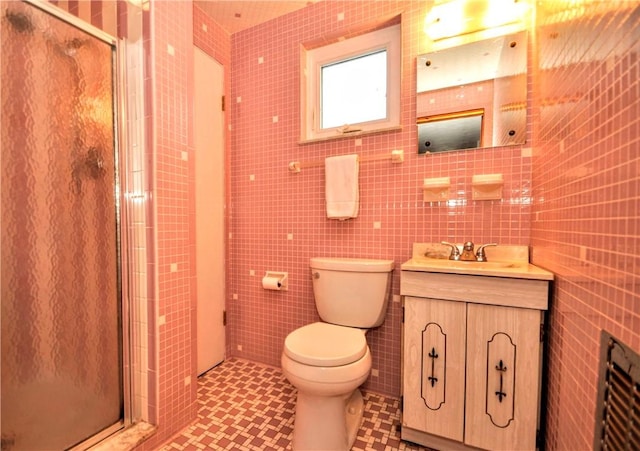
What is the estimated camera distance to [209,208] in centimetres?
182

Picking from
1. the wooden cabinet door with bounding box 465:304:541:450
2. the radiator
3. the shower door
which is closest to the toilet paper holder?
the shower door

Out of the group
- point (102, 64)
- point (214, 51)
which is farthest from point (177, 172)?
point (214, 51)

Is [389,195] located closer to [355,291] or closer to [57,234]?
[355,291]

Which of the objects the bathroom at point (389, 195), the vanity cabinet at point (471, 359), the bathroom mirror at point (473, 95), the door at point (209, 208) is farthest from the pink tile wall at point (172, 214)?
the bathroom mirror at point (473, 95)

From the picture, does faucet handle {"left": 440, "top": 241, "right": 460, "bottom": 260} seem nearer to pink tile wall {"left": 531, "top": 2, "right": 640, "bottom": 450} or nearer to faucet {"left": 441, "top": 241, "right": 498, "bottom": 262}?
faucet {"left": 441, "top": 241, "right": 498, "bottom": 262}

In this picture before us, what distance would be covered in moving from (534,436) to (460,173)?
3.58 feet

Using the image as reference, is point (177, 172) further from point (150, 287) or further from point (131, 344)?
point (131, 344)

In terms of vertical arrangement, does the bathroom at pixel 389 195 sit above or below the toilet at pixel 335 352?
above

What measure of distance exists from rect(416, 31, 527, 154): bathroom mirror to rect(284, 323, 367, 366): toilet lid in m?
1.00

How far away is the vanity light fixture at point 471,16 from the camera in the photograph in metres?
1.33

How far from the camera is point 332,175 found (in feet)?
5.23

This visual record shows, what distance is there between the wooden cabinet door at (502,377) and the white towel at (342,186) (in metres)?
0.75

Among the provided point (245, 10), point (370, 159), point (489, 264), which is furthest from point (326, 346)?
point (245, 10)

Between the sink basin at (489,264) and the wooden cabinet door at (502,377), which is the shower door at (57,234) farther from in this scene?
the wooden cabinet door at (502,377)
